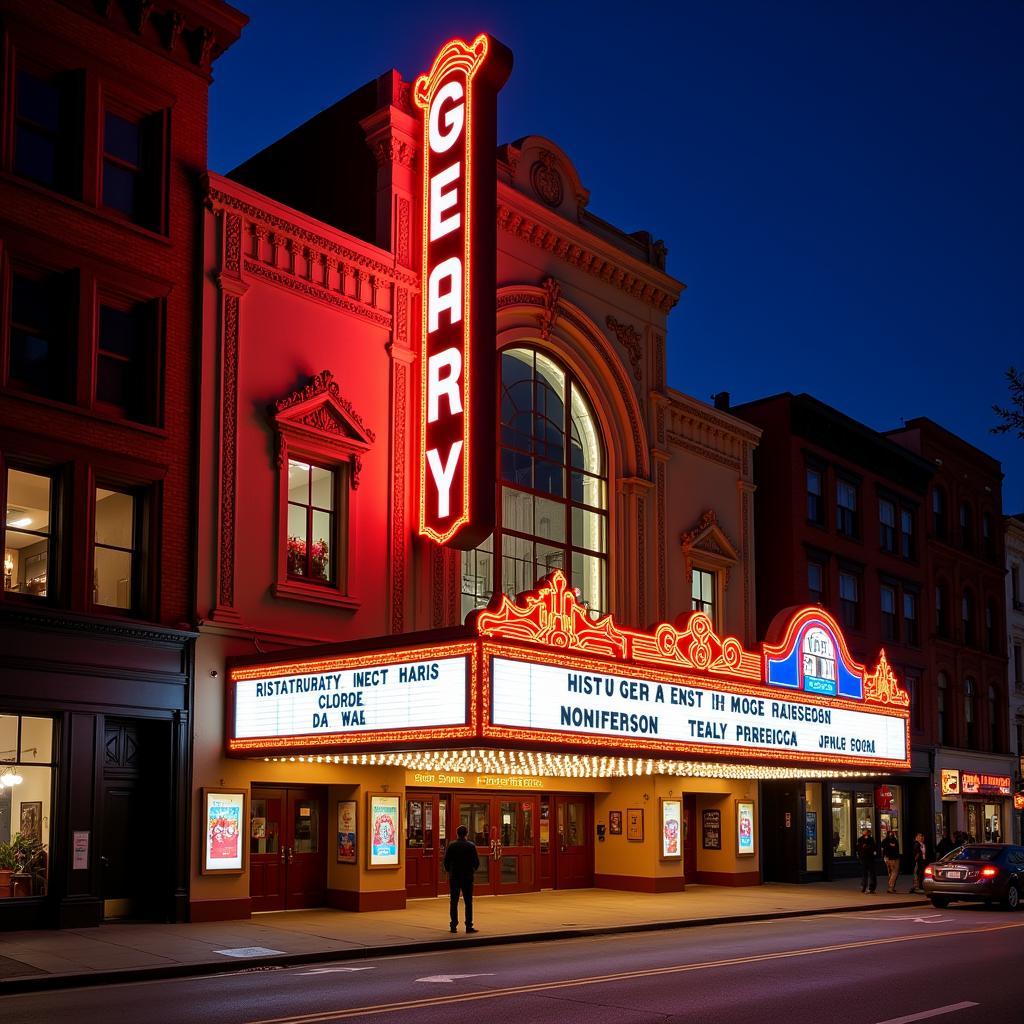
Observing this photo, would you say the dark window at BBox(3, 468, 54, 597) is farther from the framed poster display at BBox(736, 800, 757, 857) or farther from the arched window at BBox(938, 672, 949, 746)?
the arched window at BBox(938, 672, 949, 746)

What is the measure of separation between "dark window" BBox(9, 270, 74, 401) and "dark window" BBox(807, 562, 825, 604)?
2543 cm

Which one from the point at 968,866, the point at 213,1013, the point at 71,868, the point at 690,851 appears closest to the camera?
the point at 213,1013

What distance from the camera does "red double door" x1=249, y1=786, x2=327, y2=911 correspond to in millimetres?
23703

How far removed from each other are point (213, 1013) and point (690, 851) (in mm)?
23800

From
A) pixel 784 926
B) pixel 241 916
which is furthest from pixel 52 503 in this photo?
pixel 784 926

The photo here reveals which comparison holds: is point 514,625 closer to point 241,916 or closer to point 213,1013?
point 241,916

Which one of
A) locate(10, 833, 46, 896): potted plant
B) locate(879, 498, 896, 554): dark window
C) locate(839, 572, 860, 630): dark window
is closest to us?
locate(10, 833, 46, 896): potted plant

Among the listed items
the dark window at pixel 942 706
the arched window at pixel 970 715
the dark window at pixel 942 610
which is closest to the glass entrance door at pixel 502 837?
the dark window at pixel 942 706

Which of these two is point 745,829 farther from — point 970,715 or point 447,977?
point 447,977

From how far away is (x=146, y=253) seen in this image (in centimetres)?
2259

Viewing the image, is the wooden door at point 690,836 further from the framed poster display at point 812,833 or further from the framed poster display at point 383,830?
the framed poster display at point 383,830

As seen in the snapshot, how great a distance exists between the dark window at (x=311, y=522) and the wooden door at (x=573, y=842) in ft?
31.3

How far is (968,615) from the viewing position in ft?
169

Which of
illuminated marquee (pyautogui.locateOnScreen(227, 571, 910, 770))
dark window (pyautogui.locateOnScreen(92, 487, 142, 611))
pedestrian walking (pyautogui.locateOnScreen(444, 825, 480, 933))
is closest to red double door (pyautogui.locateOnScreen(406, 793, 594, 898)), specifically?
pedestrian walking (pyautogui.locateOnScreen(444, 825, 480, 933))
